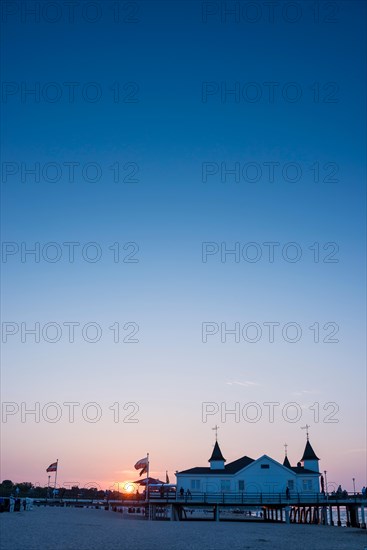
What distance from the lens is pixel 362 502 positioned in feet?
178

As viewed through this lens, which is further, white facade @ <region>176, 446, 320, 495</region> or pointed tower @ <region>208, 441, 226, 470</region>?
pointed tower @ <region>208, 441, 226, 470</region>

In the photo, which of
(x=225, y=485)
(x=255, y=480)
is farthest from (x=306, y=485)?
(x=225, y=485)

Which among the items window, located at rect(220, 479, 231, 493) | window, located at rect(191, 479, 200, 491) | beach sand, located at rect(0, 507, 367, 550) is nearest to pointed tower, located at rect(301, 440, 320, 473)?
window, located at rect(220, 479, 231, 493)

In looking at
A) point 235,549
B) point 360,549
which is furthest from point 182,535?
point 360,549

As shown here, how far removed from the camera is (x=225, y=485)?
5769cm

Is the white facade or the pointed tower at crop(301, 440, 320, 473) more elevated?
the pointed tower at crop(301, 440, 320, 473)

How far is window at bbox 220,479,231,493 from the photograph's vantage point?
57.4 m

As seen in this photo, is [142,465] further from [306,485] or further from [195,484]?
[306,485]

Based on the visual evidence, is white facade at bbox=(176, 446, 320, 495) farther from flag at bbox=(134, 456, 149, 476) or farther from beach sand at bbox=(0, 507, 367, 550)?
beach sand at bbox=(0, 507, 367, 550)

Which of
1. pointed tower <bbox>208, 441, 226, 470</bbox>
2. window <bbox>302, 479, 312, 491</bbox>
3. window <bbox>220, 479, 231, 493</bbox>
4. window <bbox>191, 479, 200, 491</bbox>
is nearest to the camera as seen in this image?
Answer: window <bbox>220, 479, 231, 493</bbox>

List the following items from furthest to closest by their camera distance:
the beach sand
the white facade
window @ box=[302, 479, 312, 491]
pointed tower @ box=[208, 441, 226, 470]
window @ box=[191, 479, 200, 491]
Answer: pointed tower @ box=[208, 441, 226, 470]
window @ box=[302, 479, 312, 491]
window @ box=[191, 479, 200, 491]
the white facade
the beach sand

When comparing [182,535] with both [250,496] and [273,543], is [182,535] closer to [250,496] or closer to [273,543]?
[273,543]

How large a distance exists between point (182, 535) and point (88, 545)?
10.2 meters

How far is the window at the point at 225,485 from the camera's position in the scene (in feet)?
188
